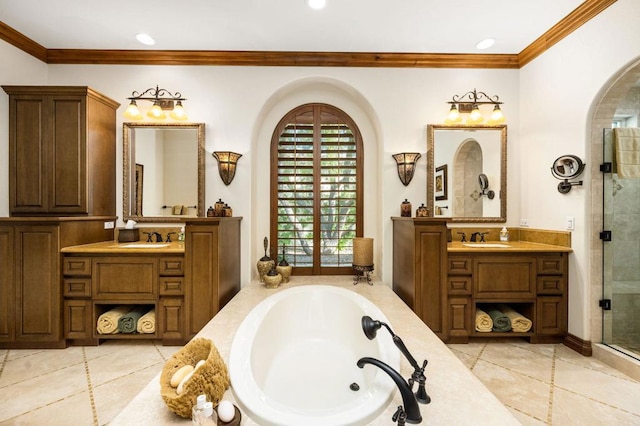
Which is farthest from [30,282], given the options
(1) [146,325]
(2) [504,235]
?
(2) [504,235]

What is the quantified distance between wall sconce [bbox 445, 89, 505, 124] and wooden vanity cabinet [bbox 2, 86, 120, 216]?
363 cm

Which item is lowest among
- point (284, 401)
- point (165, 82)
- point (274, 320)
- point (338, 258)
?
point (284, 401)

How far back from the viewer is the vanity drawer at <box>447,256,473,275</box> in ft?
8.56

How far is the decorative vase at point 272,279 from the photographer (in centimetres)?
289

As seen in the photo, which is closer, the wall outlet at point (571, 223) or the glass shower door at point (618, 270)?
the glass shower door at point (618, 270)

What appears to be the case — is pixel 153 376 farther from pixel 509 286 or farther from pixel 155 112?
pixel 509 286

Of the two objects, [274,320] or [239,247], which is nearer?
[274,320]

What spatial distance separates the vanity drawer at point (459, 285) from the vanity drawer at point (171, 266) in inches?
96.0

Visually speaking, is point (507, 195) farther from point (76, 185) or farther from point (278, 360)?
point (76, 185)

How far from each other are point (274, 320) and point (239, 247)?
3.91 feet

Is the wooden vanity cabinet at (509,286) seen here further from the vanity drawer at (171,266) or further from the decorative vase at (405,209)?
the vanity drawer at (171,266)

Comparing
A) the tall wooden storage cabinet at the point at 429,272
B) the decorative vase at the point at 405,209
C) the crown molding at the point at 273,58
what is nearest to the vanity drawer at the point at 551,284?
the tall wooden storage cabinet at the point at 429,272

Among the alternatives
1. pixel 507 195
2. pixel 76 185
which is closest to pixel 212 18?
pixel 76 185

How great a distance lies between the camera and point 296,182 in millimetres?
3340
